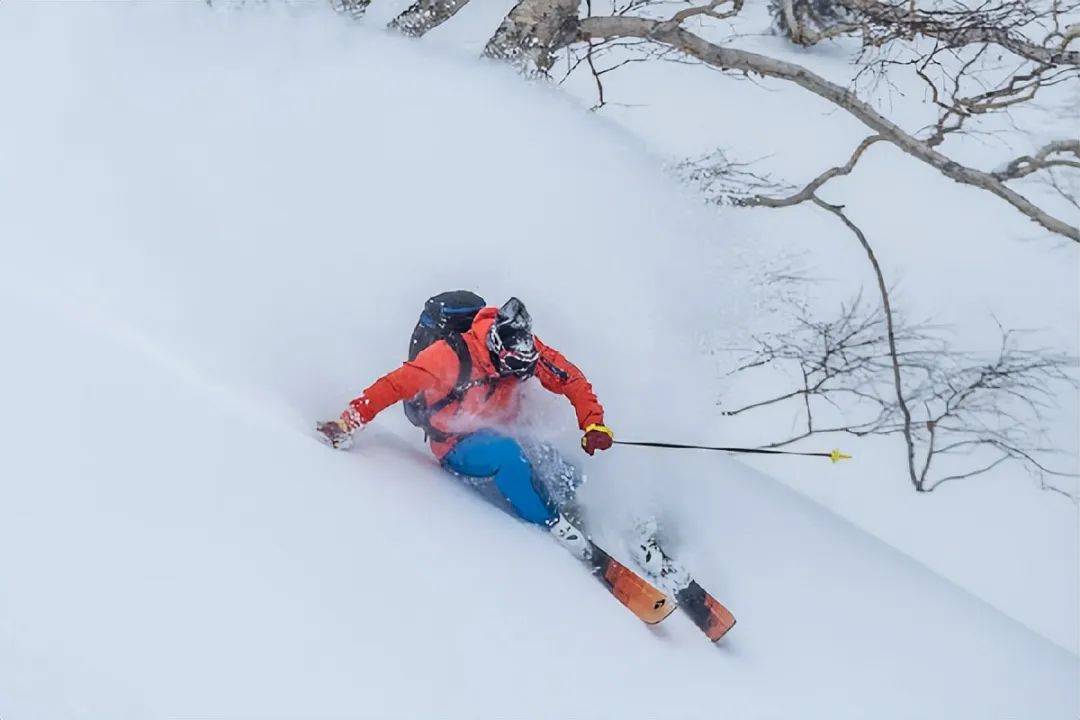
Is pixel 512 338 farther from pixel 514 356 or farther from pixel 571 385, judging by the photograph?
pixel 571 385

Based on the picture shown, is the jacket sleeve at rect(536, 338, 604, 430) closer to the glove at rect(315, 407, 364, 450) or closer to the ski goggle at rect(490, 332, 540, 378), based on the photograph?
the ski goggle at rect(490, 332, 540, 378)

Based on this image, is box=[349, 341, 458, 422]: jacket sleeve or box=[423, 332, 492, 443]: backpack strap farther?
box=[423, 332, 492, 443]: backpack strap

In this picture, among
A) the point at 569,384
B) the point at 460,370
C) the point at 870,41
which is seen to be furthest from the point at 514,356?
the point at 870,41

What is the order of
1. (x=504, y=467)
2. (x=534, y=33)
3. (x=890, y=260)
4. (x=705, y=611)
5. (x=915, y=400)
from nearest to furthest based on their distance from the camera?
1. (x=504, y=467)
2. (x=705, y=611)
3. (x=534, y=33)
4. (x=915, y=400)
5. (x=890, y=260)

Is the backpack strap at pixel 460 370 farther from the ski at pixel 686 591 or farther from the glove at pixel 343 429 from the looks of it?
the ski at pixel 686 591

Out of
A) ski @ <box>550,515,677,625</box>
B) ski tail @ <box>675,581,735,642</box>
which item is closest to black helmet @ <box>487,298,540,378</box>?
ski @ <box>550,515,677,625</box>

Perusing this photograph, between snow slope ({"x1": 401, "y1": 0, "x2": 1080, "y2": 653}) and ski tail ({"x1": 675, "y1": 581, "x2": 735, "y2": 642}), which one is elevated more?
snow slope ({"x1": 401, "y1": 0, "x2": 1080, "y2": 653})

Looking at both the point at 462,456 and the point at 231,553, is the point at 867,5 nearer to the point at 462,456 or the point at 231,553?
the point at 462,456

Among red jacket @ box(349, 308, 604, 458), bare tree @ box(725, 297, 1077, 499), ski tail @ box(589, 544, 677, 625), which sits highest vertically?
bare tree @ box(725, 297, 1077, 499)

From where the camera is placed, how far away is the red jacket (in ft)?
12.2

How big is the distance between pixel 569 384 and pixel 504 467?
1.62 feet

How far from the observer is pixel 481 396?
3.93 metres

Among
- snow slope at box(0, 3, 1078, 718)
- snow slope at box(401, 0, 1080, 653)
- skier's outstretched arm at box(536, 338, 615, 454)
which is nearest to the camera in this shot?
snow slope at box(0, 3, 1078, 718)

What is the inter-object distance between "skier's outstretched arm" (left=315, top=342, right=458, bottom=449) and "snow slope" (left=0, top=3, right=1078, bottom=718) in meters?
0.16
